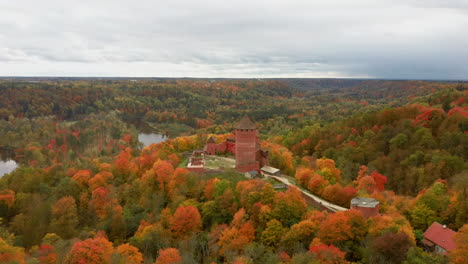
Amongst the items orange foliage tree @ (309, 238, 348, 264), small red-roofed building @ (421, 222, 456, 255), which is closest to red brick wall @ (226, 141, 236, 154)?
orange foliage tree @ (309, 238, 348, 264)

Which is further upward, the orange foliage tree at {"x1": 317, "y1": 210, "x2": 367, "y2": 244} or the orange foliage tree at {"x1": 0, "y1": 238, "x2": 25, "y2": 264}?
the orange foliage tree at {"x1": 317, "y1": 210, "x2": 367, "y2": 244}

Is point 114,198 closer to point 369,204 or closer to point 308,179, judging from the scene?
point 308,179

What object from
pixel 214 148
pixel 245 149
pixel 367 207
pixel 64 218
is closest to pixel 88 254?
pixel 64 218

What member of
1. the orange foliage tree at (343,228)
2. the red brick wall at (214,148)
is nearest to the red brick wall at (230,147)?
the red brick wall at (214,148)

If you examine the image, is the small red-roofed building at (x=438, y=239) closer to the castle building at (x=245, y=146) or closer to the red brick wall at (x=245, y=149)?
the castle building at (x=245, y=146)

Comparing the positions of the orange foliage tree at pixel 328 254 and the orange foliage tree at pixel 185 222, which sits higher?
the orange foliage tree at pixel 328 254

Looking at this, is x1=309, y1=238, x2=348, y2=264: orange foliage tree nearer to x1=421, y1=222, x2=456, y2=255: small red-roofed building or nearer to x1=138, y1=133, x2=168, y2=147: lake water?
x1=421, y1=222, x2=456, y2=255: small red-roofed building

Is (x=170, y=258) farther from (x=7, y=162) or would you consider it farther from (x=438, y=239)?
(x=7, y=162)
